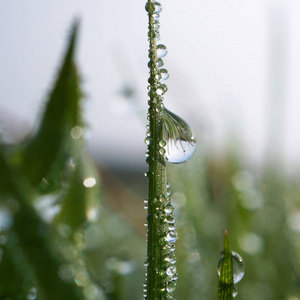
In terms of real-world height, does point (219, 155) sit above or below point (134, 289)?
above

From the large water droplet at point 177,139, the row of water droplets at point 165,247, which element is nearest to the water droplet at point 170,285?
the row of water droplets at point 165,247

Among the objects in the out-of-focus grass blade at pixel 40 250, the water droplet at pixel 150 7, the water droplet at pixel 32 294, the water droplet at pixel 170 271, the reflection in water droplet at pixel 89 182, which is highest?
the water droplet at pixel 150 7

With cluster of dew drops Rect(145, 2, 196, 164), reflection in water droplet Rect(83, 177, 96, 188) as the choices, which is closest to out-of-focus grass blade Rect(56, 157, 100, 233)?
reflection in water droplet Rect(83, 177, 96, 188)

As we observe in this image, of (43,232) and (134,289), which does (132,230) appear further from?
(43,232)

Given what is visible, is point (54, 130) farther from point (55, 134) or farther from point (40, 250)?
point (40, 250)

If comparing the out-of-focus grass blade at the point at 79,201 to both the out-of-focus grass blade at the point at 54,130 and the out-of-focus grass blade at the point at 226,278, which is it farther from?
the out-of-focus grass blade at the point at 226,278

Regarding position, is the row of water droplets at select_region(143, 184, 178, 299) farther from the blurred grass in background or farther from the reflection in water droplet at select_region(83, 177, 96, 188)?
the reflection in water droplet at select_region(83, 177, 96, 188)

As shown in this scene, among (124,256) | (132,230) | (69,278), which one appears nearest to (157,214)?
(69,278)
